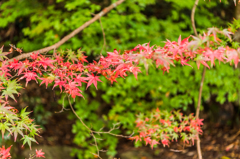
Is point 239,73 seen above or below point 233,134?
above

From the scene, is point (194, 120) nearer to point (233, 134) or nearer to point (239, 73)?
point (239, 73)

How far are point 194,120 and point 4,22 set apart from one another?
2.77m

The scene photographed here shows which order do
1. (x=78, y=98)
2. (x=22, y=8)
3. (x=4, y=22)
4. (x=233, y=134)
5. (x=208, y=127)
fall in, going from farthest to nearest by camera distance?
(x=208, y=127) < (x=233, y=134) < (x=78, y=98) < (x=22, y=8) < (x=4, y=22)

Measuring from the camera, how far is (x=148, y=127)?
7.57 ft

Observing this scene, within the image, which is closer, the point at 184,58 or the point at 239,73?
the point at 184,58

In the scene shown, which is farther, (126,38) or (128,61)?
(126,38)

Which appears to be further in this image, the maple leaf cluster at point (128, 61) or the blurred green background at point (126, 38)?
the blurred green background at point (126, 38)

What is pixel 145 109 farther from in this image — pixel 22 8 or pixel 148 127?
pixel 22 8

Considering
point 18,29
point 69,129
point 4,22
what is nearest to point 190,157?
point 69,129

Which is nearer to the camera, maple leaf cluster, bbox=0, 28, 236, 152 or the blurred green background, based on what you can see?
maple leaf cluster, bbox=0, 28, 236, 152

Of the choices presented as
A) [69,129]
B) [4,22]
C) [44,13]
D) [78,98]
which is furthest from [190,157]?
[4,22]

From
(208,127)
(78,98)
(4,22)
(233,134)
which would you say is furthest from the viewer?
(208,127)

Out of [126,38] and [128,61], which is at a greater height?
[126,38]

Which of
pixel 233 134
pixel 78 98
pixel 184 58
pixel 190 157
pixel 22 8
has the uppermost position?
pixel 22 8
